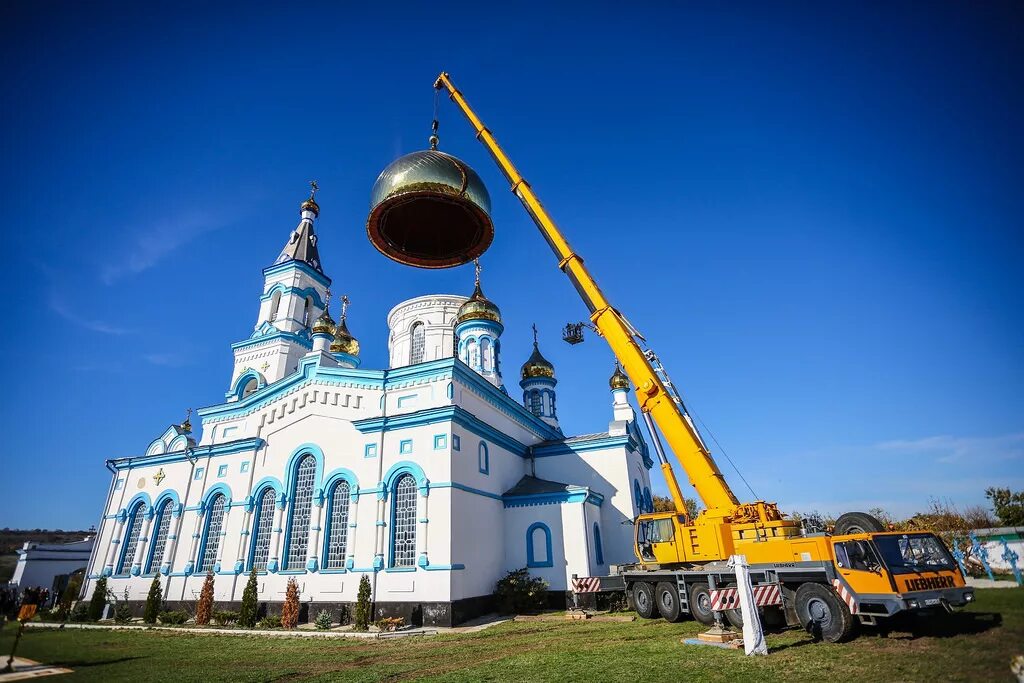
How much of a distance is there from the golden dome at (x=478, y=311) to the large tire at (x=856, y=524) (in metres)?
17.3

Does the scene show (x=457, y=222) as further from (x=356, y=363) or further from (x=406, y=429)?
(x=356, y=363)

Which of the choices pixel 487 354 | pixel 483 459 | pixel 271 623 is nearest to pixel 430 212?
pixel 483 459

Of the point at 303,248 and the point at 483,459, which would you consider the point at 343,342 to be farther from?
the point at 483,459

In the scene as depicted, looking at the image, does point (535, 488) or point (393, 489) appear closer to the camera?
point (393, 489)

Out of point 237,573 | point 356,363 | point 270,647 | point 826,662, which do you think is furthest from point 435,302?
point 826,662

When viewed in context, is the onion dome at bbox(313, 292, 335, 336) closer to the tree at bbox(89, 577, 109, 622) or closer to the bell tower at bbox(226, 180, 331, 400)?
the bell tower at bbox(226, 180, 331, 400)

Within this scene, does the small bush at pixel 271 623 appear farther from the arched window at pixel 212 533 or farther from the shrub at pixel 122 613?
the shrub at pixel 122 613

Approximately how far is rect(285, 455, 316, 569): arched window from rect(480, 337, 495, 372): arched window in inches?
356

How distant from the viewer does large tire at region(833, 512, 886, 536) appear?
894 cm

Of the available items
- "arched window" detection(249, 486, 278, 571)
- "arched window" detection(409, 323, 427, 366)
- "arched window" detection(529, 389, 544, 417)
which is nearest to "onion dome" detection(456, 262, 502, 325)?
"arched window" detection(409, 323, 427, 366)

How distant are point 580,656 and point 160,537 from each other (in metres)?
19.5

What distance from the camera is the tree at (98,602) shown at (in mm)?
17634

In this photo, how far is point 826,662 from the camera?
22.6 feet

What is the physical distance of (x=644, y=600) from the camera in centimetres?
1223
